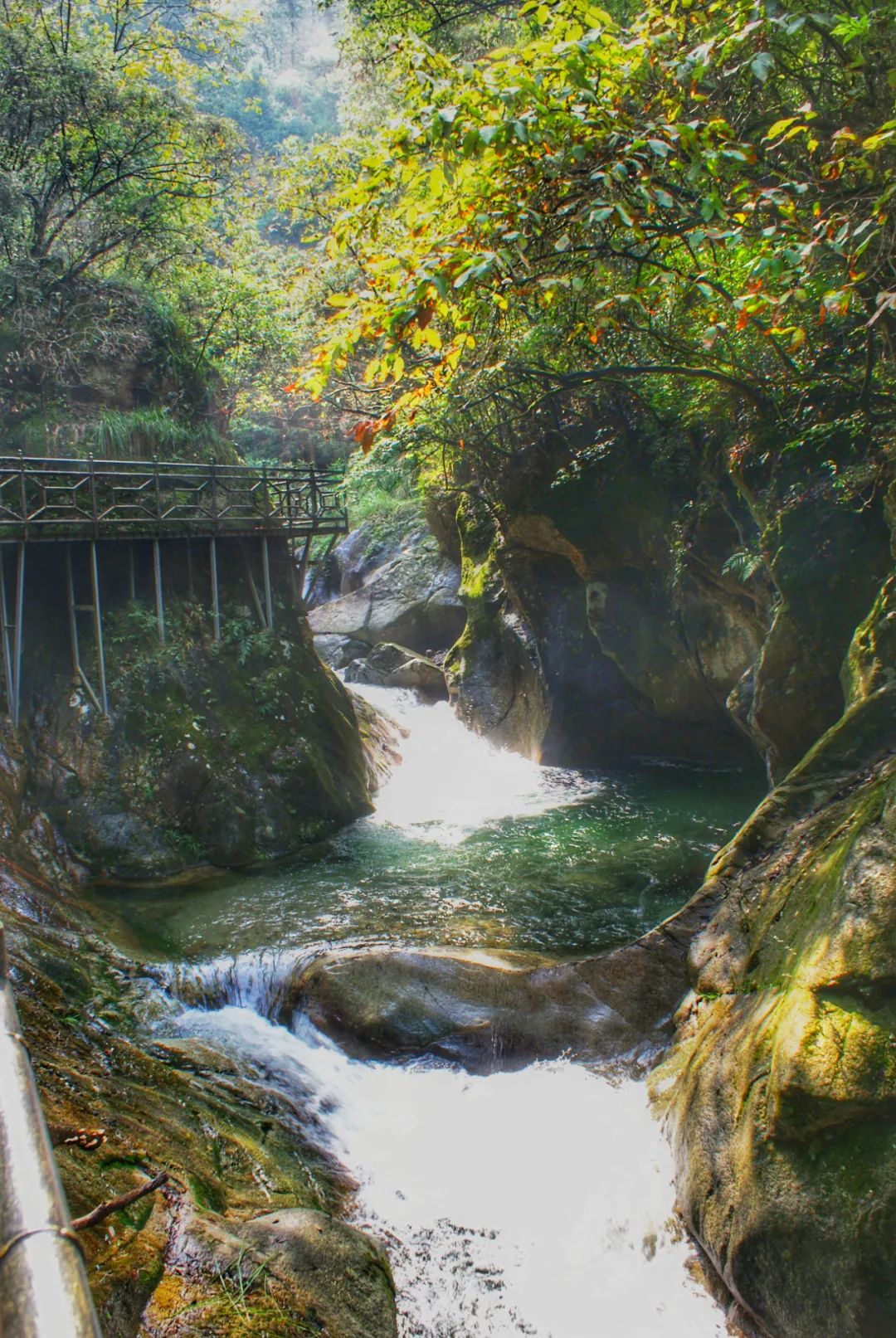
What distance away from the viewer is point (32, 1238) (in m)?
1.00

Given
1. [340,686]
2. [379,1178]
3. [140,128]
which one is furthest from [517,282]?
[140,128]

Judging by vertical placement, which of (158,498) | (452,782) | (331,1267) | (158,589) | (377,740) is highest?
(158,498)

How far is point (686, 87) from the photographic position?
659cm

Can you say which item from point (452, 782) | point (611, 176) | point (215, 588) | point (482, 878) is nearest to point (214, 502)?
point (215, 588)

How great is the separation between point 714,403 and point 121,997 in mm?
8830

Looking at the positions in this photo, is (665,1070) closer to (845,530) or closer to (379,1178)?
(379,1178)

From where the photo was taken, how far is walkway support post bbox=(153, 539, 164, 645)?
42.6 feet

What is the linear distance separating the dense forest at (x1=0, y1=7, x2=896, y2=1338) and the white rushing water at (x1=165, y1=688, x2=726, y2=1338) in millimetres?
32

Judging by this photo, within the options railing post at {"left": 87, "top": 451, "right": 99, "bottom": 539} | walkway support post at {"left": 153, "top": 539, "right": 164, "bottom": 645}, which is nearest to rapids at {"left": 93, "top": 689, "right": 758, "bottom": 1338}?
walkway support post at {"left": 153, "top": 539, "right": 164, "bottom": 645}

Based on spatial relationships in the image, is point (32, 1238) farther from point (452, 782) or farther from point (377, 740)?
point (377, 740)

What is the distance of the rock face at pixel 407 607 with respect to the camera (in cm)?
2444

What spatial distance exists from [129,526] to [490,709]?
921 cm

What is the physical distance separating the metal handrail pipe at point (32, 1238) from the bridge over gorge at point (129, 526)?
11326 millimetres

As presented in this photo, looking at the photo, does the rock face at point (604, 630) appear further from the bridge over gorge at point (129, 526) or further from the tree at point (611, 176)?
the tree at point (611, 176)
